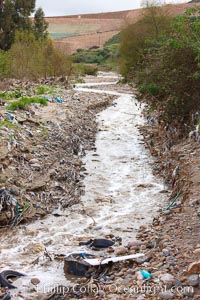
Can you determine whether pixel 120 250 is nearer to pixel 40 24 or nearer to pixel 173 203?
pixel 173 203

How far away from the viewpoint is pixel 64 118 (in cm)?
1335

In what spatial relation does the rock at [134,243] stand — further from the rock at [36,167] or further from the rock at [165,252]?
the rock at [36,167]

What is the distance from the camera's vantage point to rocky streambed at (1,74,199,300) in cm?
409

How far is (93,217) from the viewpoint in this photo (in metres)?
6.60

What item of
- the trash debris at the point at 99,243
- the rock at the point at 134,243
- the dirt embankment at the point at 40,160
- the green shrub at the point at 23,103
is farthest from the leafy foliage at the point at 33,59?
the rock at the point at 134,243

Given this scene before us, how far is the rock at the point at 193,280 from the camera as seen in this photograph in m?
3.59

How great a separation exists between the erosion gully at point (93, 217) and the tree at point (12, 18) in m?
22.4

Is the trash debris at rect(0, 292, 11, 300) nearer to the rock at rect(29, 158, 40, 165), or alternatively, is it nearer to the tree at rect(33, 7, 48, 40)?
the rock at rect(29, 158, 40, 165)

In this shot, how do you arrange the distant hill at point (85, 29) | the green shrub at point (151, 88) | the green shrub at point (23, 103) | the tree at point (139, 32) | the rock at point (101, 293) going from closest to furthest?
1. the rock at point (101, 293)
2. the green shrub at point (151, 88)
3. the green shrub at point (23, 103)
4. the tree at point (139, 32)
5. the distant hill at point (85, 29)

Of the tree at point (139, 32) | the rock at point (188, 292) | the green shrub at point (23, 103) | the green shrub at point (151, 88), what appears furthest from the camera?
the tree at point (139, 32)

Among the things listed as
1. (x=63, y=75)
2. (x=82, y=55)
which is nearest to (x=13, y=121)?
(x=63, y=75)

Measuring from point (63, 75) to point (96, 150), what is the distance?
17.8 meters

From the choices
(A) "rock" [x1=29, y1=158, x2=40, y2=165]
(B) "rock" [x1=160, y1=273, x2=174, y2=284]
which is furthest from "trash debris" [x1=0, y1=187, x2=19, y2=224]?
(B) "rock" [x1=160, y1=273, x2=174, y2=284]

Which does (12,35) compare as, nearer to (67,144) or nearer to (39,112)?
(39,112)
